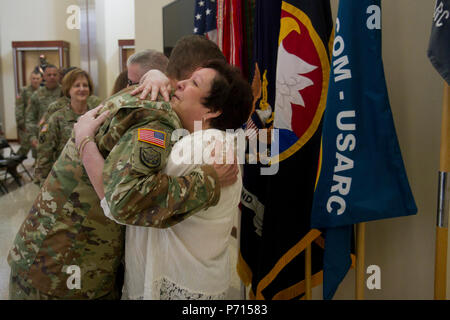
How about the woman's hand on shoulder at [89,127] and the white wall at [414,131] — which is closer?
the woman's hand on shoulder at [89,127]

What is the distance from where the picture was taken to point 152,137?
114cm

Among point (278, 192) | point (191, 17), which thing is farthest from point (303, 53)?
point (191, 17)

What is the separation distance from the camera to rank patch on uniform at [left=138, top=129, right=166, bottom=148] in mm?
1130

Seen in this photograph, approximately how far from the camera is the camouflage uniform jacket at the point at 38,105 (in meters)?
5.55

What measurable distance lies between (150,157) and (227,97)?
37 centimetres

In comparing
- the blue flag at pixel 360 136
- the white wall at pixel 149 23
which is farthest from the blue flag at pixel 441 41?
the white wall at pixel 149 23

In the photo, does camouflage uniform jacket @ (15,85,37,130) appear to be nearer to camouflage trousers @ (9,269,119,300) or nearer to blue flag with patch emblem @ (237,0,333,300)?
blue flag with patch emblem @ (237,0,333,300)

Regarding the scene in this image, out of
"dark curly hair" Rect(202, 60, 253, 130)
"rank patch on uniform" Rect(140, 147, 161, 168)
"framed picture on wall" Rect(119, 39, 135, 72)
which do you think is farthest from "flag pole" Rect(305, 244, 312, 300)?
"framed picture on wall" Rect(119, 39, 135, 72)

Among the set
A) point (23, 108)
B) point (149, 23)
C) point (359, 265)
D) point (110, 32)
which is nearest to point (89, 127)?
point (359, 265)

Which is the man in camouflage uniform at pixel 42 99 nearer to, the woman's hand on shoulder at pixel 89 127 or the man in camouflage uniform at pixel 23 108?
the man in camouflage uniform at pixel 23 108

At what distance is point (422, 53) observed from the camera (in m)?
1.80

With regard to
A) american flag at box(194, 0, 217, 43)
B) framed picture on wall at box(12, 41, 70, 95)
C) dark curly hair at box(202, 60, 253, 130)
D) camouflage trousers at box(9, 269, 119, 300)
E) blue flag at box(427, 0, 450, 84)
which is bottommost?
camouflage trousers at box(9, 269, 119, 300)

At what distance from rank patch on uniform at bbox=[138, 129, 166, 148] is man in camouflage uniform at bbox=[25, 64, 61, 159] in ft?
15.3

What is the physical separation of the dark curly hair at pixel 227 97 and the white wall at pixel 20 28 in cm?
689
